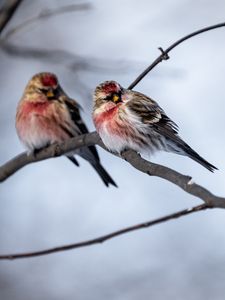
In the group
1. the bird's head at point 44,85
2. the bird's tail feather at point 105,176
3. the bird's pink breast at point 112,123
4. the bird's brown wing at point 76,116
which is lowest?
the bird's tail feather at point 105,176

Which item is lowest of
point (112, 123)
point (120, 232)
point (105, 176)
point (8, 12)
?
point (105, 176)

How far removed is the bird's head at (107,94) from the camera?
11.6 ft

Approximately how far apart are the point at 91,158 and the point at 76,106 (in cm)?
33

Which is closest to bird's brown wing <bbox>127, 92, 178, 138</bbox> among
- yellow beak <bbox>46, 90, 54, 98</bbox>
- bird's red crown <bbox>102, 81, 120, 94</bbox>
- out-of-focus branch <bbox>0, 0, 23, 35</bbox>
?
bird's red crown <bbox>102, 81, 120, 94</bbox>

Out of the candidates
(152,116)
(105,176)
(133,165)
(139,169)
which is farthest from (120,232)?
(105,176)

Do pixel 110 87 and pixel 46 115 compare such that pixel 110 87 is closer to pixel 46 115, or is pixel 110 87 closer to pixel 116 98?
pixel 116 98

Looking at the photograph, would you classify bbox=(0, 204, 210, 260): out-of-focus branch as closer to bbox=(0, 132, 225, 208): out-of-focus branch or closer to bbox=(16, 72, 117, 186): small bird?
bbox=(0, 132, 225, 208): out-of-focus branch

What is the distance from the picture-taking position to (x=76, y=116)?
4.37m

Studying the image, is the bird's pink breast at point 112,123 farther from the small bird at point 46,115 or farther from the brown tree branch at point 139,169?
the small bird at point 46,115

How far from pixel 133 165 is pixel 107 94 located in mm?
889

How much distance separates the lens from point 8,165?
3152mm

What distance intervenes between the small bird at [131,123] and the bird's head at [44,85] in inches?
21.7

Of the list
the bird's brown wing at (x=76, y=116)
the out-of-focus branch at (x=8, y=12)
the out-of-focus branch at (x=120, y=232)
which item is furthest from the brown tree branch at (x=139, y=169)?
the bird's brown wing at (x=76, y=116)

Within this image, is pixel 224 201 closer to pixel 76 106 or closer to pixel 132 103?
pixel 132 103
